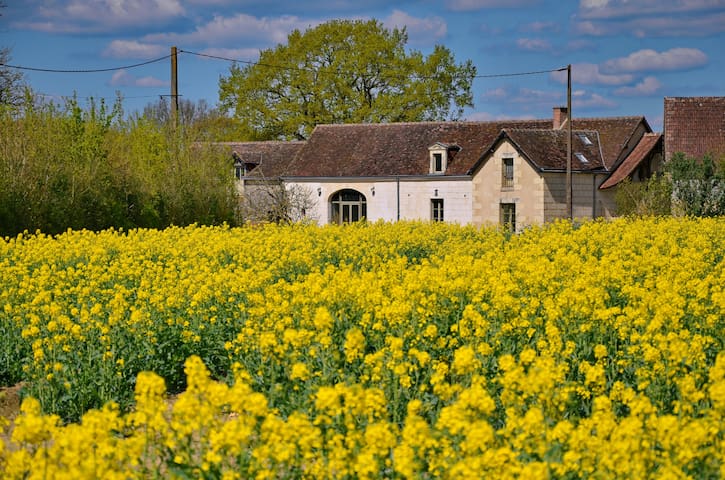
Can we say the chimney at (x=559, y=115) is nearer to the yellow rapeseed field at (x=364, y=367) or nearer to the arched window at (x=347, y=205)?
the arched window at (x=347, y=205)

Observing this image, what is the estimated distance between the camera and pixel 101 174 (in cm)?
2730

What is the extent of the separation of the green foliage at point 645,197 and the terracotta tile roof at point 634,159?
5.95ft

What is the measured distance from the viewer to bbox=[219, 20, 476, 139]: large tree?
63500 mm

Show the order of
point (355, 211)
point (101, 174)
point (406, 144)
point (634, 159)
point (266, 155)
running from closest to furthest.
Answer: point (101, 174), point (634, 159), point (406, 144), point (355, 211), point (266, 155)

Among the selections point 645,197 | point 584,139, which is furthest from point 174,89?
point 584,139

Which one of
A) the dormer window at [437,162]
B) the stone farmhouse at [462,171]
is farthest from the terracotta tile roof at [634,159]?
the dormer window at [437,162]

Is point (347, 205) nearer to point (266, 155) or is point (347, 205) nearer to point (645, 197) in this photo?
point (266, 155)

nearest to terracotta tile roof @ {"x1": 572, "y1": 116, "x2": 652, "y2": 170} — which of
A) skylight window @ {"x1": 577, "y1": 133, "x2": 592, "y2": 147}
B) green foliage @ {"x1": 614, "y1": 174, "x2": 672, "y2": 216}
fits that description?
skylight window @ {"x1": 577, "y1": 133, "x2": 592, "y2": 147}

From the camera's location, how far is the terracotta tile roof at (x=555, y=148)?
4678 centimetres

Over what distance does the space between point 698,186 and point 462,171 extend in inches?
499

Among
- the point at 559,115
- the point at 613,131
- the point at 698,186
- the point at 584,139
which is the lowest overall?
the point at 698,186

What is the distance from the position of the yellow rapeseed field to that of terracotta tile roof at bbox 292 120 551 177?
32297 mm

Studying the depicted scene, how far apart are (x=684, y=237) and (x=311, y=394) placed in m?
15.2

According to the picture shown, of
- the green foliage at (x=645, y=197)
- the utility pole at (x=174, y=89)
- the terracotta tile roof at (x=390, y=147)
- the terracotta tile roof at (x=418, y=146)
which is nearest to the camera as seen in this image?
the utility pole at (x=174, y=89)
